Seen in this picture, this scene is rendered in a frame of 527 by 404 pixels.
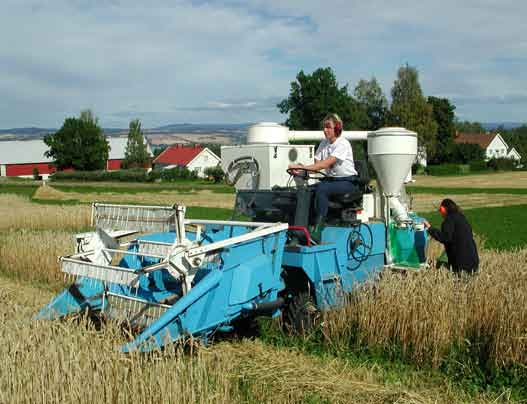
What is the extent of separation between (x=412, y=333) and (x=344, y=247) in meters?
1.44

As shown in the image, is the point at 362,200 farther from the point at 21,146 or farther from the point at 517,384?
the point at 21,146

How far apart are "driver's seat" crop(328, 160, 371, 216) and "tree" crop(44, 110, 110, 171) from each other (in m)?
85.2

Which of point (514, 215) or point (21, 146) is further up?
point (21, 146)

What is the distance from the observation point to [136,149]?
355 ft

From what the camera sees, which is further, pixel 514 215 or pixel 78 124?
pixel 78 124

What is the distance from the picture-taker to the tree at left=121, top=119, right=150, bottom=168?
352ft

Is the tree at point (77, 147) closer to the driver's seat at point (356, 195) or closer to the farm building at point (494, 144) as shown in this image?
the farm building at point (494, 144)

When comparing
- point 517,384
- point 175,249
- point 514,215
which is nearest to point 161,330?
point 175,249

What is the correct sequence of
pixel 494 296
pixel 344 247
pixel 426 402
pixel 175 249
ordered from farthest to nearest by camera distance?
pixel 344 247 → pixel 494 296 → pixel 175 249 → pixel 426 402

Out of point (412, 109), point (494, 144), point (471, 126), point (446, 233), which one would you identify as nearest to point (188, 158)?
point (412, 109)

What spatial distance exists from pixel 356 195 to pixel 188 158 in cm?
10141

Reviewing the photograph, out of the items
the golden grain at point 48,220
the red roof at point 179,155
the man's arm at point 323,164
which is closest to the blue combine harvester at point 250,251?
the man's arm at point 323,164

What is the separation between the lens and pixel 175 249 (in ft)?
20.1

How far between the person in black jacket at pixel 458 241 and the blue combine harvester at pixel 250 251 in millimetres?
483
